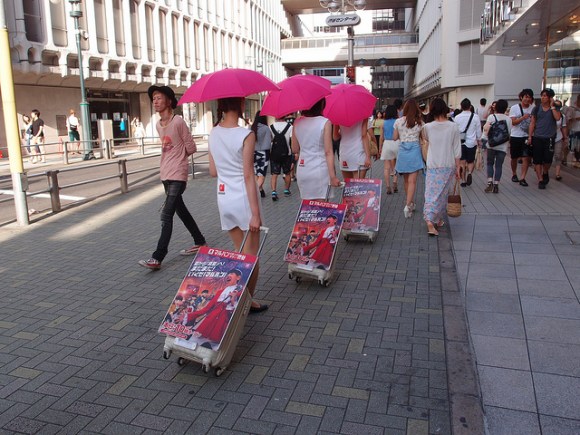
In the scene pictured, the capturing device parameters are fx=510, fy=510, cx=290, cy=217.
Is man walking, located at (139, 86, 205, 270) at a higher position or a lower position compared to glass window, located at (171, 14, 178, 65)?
lower

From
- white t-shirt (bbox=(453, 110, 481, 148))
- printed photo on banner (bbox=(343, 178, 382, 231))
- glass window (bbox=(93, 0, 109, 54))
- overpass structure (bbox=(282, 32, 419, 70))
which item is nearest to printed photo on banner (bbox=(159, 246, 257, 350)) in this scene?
printed photo on banner (bbox=(343, 178, 382, 231))

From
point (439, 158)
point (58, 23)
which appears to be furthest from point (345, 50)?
point (439, 158)

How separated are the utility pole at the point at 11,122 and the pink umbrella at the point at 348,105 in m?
4.78

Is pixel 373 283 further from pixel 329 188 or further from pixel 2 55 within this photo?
pixel 2 55

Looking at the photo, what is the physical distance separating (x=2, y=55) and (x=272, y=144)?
463 cm

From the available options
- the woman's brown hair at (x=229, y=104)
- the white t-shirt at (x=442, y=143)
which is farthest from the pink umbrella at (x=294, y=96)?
the white t-shirt at (x=442, y=143)

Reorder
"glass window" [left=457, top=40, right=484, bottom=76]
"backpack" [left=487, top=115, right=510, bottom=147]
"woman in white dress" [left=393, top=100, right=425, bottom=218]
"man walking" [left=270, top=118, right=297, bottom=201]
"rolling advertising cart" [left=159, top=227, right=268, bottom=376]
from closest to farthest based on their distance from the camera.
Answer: "rolling advertising cart" [left=159, top=227, right=268, bottom=376] → "woman in white dress" [left=393, top=100, right=425, bottom=218] → "backpack" [left=487, top=115, right=510, bottom=147] → "man walking" [left=270, top=118, right=297, bottom=201] → "glass window" [left=457, top=40, right=484, bottom=76]

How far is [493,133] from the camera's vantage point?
961 cm

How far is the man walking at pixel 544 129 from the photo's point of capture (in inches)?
378

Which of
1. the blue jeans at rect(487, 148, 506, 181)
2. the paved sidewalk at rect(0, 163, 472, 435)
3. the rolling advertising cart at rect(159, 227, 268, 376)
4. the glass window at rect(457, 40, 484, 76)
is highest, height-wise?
the glass window at rect(457, 40, 484, 76)

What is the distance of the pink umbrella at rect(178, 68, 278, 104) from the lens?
144 inches

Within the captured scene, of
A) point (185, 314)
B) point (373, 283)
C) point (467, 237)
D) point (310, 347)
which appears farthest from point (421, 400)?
point (467, 237)

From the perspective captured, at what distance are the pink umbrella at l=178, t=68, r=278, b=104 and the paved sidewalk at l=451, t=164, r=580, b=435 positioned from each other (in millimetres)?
2518

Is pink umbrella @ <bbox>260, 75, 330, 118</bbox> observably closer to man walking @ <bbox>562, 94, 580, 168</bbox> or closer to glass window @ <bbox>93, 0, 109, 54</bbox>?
man walking @ <bbox>562, 94, 580, 168</bbox>
